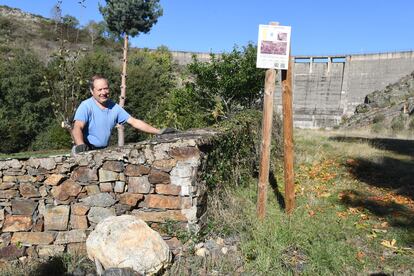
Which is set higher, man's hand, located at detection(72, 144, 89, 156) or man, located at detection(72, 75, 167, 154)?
man, located at detection(72, 75, 167, 154)

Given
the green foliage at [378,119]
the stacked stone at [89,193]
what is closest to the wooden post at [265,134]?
the stacked stone at [89,193]

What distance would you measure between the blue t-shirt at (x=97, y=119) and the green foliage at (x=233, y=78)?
11.6m

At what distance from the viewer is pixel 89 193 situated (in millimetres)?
4141

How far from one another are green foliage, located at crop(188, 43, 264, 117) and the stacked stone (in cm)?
1191

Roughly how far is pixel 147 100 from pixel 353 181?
20.3 m

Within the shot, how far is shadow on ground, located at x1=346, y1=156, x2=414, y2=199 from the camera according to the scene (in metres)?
6.93

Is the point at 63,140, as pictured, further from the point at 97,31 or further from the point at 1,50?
the point at 97,31

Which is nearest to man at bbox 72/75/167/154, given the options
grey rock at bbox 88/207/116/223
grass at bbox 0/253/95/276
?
grey rock at bbox 88/207/116/223

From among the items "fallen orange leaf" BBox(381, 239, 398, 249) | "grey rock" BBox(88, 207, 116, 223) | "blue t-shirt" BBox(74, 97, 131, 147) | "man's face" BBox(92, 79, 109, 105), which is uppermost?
"man's face" BBox(92, 79, 109, 105)

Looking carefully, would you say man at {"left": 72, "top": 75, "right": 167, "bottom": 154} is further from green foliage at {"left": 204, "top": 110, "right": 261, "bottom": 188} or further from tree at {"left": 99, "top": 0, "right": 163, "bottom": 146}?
tree at {"left": 99, "top": 0, "right": 163, "bottom": 146}

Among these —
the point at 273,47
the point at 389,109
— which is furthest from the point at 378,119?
the point at 273,47

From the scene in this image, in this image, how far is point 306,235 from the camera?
428 centimetres

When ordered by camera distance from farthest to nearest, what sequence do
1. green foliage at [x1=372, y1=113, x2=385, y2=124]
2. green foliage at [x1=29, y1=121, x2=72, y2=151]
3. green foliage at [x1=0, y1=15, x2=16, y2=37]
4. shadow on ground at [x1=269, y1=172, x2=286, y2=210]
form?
green foliage at [x1=0, y1=15, x2=16, y2=37]
green foliage at [x1=372, y1=113, x2=385, y2=124]
green foliage at [x1=29, y1=121, x2=72, y2=151]
shadow on ground at [x1=269, y1=172, x2=286, y2=210]

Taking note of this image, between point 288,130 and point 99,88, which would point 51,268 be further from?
point 288,130
